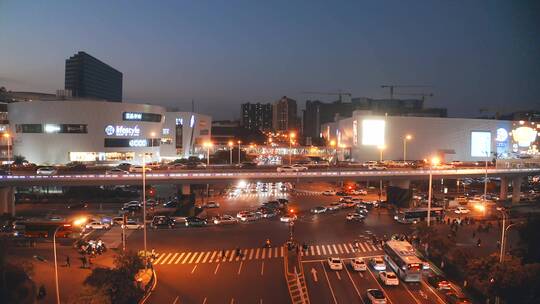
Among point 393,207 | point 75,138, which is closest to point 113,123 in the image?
point 75,138

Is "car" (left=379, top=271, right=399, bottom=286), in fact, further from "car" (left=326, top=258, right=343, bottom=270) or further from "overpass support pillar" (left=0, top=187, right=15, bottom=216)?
"overpass support pillar" (left=0, top=187, right=15, bottom=216)

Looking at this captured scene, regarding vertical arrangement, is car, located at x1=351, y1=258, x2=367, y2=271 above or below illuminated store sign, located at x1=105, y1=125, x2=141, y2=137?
below

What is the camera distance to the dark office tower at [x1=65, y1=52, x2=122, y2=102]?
13025 centimetres

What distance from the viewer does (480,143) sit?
69562mm

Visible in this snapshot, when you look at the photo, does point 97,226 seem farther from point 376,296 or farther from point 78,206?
point 376,296

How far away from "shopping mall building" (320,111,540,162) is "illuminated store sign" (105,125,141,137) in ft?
113

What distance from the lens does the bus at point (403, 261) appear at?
18.1m

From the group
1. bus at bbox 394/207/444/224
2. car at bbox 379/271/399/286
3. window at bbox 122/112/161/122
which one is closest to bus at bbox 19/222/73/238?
car at bbox 379/271/399/286

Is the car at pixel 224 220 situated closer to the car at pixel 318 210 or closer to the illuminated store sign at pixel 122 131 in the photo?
the car at pixel 318 210

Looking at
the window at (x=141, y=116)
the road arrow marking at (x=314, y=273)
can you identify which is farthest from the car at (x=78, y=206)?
the road arrow marking at (x=314, y=273)

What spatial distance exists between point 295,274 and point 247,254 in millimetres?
4263

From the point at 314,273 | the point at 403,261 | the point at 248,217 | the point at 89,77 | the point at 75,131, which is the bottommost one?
the point at 314,273

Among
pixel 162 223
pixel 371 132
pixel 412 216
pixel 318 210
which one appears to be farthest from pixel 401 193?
pixel 371 132

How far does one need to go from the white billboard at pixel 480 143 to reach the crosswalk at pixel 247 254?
53180 mm
